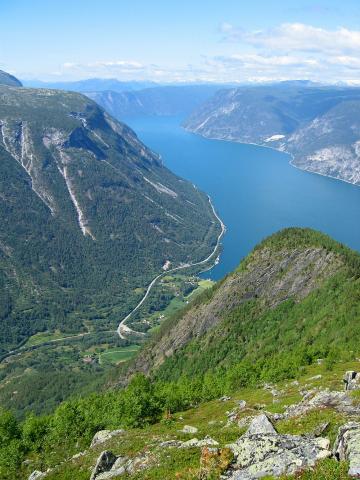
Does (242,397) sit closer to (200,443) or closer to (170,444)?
(170,444)

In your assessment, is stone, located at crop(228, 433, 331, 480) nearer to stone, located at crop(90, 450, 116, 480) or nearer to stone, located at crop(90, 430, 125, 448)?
stone, located at crop(90, 450, 116, 480)

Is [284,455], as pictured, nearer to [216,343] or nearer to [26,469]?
[26,469]

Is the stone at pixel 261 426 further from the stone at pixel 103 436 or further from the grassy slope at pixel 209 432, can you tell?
the stone at pixel 103 436

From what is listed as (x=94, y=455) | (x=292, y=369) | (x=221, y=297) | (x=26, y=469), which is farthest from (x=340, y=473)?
(x=221, y=297)

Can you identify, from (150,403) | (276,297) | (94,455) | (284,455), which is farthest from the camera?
(276,297)

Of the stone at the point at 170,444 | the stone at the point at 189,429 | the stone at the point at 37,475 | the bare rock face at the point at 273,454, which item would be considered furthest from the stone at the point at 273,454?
the stone at the point at 37,475

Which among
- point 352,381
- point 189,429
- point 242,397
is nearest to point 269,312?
point 242,397
